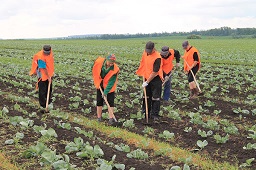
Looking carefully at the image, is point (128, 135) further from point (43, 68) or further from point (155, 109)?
point (43, 68)

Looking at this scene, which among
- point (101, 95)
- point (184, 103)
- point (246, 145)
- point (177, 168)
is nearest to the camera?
point (177, 168)

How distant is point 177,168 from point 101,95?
360 cm

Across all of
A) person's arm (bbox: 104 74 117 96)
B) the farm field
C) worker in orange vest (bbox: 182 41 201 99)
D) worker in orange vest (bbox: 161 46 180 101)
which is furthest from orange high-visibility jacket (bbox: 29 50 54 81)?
worker in orange vest (bbox: 182 41 201 99)

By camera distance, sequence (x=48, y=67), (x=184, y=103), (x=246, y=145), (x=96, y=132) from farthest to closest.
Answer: (x=184, y=103)
(x=48, y=67)
(x=96, y=132)
(x=246, y=145)

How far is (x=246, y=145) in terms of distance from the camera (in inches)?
272

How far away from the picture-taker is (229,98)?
11711 millimetres

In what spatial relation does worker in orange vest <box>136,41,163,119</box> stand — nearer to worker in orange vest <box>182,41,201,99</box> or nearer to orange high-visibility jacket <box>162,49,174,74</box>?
orange high-visibility jacket <box>162,49,174,74</box>

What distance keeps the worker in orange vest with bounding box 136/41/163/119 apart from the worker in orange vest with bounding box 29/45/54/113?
96.0 inches

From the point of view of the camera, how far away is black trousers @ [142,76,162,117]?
8.75 m

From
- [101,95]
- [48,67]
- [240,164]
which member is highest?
[48,67]

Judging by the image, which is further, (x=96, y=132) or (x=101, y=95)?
(x=101, y=95)

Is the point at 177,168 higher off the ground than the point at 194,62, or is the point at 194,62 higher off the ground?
the point at 194,62

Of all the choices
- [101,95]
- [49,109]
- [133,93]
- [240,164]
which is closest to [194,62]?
[133,93]

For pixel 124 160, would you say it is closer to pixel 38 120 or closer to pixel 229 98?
pixel 38 120
